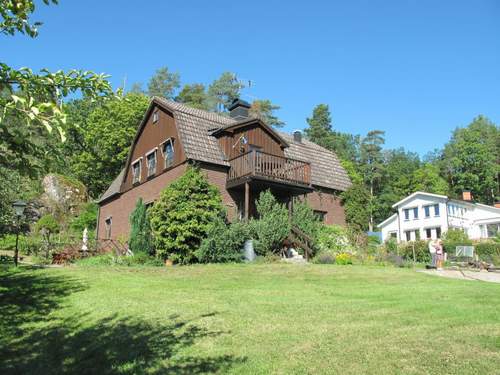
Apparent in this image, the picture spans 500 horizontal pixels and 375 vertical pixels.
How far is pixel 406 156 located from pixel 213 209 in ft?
222

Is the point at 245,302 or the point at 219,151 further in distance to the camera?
the point at 219,151

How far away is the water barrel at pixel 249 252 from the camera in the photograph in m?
17.0

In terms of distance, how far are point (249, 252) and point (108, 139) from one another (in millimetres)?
29449

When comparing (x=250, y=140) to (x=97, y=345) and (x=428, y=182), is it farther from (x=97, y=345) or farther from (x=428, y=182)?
(x=428, y=182)

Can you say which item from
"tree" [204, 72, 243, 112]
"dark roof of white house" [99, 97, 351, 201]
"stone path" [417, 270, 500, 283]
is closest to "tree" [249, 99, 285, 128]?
"tree" [204, 72, 243, 112]

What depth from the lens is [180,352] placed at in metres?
5.31

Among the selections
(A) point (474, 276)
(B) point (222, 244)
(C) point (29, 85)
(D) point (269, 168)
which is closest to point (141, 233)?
(B) point (222, 244)

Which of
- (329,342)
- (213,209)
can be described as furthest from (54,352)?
(213,209)

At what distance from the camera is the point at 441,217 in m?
45.9

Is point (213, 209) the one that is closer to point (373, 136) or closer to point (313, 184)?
point (313, 184)

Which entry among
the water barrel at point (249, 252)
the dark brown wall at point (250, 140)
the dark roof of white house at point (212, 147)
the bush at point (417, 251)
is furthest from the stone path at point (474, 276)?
the bush at point (417, 251)

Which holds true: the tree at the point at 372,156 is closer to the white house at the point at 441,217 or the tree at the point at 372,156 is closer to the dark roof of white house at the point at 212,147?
the white house at the point at 441,217

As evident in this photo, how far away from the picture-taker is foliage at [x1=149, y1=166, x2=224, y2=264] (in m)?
17.2

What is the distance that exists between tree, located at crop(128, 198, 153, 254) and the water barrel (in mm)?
4681
